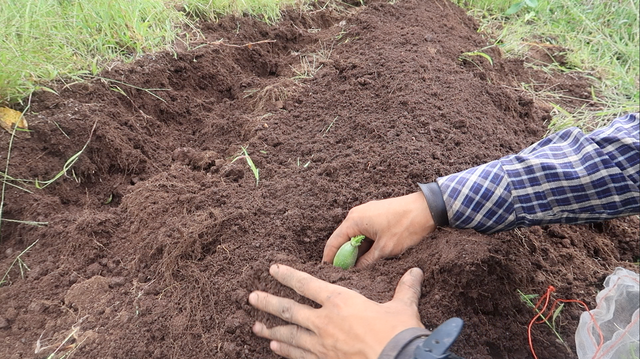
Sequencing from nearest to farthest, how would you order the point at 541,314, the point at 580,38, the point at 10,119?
the point at 541,314 → the point at 10,119 → the point at 580,38

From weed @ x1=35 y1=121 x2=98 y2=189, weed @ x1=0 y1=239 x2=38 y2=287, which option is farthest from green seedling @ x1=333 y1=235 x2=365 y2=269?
weed @ x1=35 y1=121 x2=98 y2=189

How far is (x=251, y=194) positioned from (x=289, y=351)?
2.57ft

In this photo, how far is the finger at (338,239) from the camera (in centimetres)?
158

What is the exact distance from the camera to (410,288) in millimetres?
1404

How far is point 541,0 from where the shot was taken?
12.6 ft

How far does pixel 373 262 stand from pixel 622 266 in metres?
1.04

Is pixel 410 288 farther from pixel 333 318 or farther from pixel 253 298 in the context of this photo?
pixel 253 298

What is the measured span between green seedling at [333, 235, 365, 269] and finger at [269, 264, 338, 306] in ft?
0.65

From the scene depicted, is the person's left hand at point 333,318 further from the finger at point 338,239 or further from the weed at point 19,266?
the weed at point 19,266

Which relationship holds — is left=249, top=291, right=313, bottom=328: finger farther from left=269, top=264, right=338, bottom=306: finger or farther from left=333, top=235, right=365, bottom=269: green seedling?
left=333, top=235, right=365, bottom=269: green seedling

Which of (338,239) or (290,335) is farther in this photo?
(338,239)

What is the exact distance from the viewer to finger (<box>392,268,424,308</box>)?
137cm

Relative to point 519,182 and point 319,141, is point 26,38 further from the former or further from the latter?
point 519,182

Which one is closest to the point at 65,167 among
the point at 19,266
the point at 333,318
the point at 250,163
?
the point at 19,266
